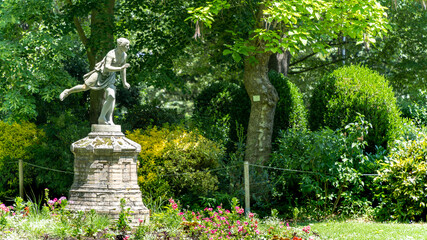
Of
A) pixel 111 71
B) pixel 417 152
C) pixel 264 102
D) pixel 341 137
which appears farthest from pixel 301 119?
pixel 111 71

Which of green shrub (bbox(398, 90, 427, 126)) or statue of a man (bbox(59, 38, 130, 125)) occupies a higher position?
statue of a man (bbox(59, 38, 130, 125))

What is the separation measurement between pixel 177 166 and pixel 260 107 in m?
2.27

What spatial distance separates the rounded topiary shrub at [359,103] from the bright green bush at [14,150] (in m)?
6.79

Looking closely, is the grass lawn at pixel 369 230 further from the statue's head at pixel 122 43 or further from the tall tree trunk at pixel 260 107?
the statue's head at pixel 122 43

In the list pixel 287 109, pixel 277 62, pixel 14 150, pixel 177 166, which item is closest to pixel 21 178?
pixel 14 150

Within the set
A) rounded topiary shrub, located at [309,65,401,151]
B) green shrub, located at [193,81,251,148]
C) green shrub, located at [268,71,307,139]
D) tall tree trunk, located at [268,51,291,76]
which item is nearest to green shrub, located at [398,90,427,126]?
rounded topiary shrub, located at [309,65,401,151]

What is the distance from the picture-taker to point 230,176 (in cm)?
1071

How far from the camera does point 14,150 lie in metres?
12.7

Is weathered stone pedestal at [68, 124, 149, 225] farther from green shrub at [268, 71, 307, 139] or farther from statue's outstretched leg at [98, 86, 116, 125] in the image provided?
green shrub at [268, 71, 307, 139]

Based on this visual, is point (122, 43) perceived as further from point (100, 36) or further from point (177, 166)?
point (100, 36)

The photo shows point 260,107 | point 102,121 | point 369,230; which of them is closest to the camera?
point 369,230

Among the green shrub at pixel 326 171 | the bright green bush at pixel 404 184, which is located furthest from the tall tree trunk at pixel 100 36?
the bright green bush at pixel 404 184

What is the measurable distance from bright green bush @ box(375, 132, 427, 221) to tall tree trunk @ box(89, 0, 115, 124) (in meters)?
6.75

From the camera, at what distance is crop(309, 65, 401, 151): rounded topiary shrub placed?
1098 centimetres
